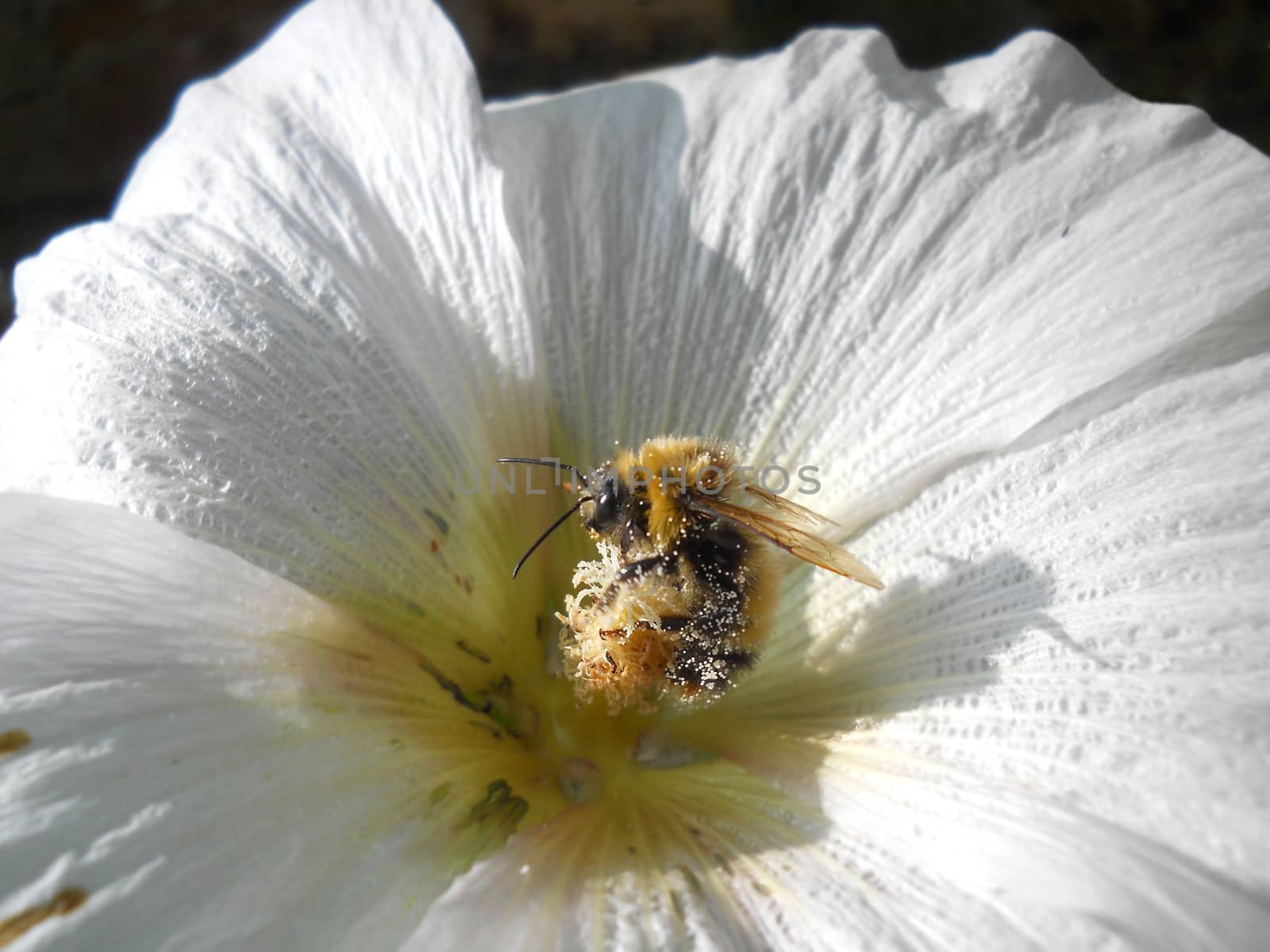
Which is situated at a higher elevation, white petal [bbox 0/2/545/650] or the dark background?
the dark background

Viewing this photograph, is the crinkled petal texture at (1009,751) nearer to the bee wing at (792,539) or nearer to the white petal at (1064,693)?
the white petal at (1064,693)

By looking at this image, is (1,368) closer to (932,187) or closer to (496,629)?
(496,629)

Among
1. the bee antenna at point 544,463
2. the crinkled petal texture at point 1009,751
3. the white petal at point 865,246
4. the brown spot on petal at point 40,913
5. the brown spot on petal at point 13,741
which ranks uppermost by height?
the white petal at point 865,246

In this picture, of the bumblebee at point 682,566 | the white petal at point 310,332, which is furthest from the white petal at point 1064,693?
the white petal at point 310,332

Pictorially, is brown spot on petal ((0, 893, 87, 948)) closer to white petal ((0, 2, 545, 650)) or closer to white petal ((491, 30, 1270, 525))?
white petal ((0, 2, 545, 650))

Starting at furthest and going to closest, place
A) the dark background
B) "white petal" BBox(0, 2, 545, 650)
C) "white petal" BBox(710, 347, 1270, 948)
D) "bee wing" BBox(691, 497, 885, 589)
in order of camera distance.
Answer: the dark background, "white petal" BBox(0, 2, 545, 650), "bee wing" BBox(691, 497, 885, 589), "white petal" BBox(710, 347, 1270, 948)

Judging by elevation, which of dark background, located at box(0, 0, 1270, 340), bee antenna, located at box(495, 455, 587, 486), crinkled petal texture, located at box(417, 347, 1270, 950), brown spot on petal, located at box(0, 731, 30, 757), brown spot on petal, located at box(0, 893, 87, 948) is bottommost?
brown spot on petal, located at box(0, 893, 87, 948)

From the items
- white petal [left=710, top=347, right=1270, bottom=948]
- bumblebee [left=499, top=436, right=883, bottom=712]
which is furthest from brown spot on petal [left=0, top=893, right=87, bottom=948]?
white petal [left=710, top=347, right=1270, bottom=948]
